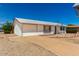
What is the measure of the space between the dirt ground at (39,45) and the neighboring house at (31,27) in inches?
9.8

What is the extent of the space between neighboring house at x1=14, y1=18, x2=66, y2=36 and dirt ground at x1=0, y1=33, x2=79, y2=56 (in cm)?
25

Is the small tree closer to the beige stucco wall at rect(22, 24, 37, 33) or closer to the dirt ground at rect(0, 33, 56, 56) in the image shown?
the dirt ground at rect(0, 33, 56, 56)

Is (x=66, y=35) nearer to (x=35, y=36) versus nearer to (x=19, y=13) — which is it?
(x=35, y=36)

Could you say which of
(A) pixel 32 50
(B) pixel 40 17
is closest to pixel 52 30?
(B) pixel 40 17

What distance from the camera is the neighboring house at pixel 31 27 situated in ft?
34.9

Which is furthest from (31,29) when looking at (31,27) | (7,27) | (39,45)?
(7,27)

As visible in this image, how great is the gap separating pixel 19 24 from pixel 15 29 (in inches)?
14.0

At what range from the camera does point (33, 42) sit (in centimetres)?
1066

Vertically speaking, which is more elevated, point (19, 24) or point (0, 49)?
point (19, 24)


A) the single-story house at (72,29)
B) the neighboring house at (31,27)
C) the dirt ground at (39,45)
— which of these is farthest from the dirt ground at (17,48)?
the single-story house at (72,29)

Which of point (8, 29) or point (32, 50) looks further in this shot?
point (8, 29)

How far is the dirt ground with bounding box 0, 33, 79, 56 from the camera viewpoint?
9.68 metres

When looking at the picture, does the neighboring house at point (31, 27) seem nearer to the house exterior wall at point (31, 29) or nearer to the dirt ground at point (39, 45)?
the house exterior wall at point (31, 29)

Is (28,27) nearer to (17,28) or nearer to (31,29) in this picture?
(31,29)
